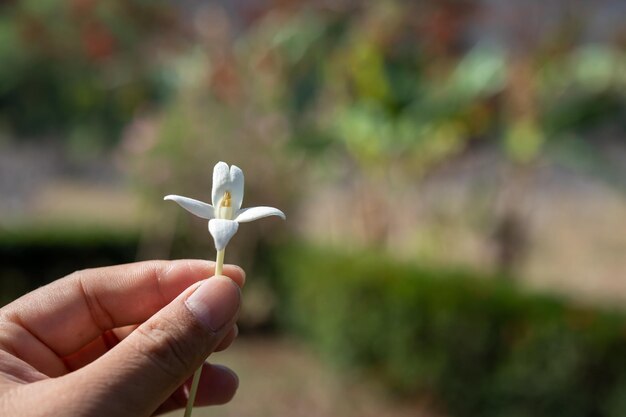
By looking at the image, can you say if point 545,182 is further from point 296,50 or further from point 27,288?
point 27,288

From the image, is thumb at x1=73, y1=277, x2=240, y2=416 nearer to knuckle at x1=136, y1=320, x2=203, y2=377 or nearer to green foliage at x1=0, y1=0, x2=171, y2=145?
knuckle at x1=136, y1=320, x2=203, y2=377

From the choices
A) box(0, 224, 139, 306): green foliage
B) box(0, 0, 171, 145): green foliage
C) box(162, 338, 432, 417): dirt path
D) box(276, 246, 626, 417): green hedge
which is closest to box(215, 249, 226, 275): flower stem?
box(276, 246, 626, 417): green hedge

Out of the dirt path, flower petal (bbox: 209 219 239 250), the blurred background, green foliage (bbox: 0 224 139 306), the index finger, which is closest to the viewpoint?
flower petal (bbox: 209 219 239 250)

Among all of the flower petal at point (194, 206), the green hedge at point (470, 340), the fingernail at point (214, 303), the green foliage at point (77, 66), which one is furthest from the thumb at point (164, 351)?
the green foliage at point (77, 66)

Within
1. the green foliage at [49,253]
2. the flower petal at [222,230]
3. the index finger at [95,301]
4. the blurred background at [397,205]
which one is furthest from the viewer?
the green foliage at [49,253]

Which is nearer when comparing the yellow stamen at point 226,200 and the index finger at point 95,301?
the yellow stamen at point 226,200

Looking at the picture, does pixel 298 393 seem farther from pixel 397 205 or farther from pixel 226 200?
pixel 226 200

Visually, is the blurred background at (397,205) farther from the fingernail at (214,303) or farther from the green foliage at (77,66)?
the fingernail at (214,303)
